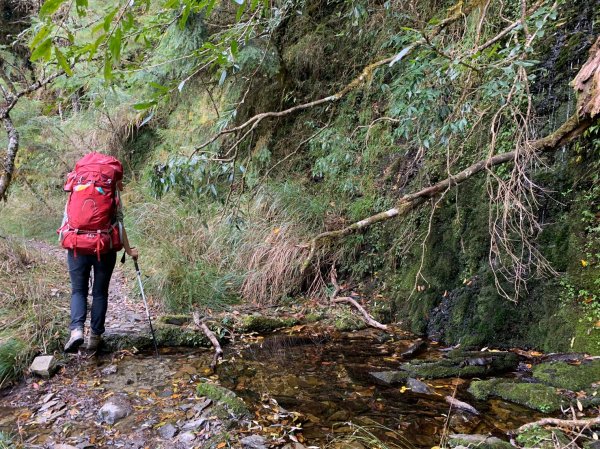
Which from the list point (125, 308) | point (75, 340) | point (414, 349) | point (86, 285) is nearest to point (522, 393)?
point (414, 349)

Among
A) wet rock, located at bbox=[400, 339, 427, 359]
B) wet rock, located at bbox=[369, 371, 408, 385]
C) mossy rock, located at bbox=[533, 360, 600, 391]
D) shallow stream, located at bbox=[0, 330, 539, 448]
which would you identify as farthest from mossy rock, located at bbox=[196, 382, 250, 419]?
mossy rock, located at bbox=[533, 360, 600, 391]

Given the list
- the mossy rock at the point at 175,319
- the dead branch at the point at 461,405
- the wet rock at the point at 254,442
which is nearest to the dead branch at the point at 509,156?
the dead branch at the point at 461,405

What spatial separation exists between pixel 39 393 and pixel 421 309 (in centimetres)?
391

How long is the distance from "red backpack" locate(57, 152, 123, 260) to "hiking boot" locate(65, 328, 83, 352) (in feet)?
2.33

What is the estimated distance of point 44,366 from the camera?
11.9 ft

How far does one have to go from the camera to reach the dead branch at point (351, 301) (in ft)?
16.8

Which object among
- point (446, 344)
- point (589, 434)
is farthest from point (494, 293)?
point (589, 434)

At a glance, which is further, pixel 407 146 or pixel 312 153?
pixel 312 153

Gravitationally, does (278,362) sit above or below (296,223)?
below

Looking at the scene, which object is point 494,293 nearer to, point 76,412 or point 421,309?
point 421,309

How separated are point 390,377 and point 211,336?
193 cm

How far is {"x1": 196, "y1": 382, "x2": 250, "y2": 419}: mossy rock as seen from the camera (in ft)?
10.2

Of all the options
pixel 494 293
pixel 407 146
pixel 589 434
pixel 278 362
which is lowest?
pixel 278 362

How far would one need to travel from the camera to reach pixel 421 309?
5000 mm
